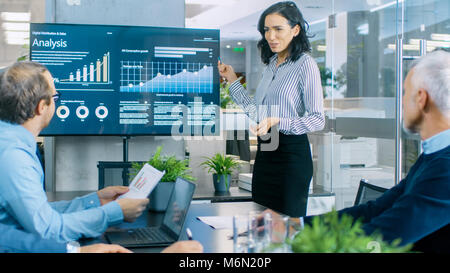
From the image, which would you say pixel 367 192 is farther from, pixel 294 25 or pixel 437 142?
pixel 294 25

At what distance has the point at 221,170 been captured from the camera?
4008mm

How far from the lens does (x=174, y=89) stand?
375cm

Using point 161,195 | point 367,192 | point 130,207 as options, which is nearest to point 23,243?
point 130,207

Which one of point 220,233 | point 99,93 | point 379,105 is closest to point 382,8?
point 379,105

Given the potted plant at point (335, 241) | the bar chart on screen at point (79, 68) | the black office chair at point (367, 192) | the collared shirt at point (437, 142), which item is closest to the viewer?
the potted plant at point (335, 241)

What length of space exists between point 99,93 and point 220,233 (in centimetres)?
215

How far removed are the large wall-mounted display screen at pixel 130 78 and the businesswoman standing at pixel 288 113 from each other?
3.31ft

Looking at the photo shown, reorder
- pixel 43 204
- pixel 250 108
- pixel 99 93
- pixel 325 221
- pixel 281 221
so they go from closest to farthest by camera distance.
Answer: pixel 325 221, pixel 281 221, pixel 43 204, pixel 250 108, pixel 99 93

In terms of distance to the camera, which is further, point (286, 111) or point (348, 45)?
point (348, 45)

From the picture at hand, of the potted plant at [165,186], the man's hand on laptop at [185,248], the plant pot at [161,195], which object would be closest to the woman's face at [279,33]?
the potted plant at [165,186]

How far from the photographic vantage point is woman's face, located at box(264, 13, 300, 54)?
2.76 m

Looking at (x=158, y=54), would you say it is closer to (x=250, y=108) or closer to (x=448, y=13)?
(x=250, y=108)

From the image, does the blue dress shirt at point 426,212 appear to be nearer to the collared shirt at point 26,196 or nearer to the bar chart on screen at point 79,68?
the collared shirt at point 26,196

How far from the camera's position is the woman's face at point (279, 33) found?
2764mm
